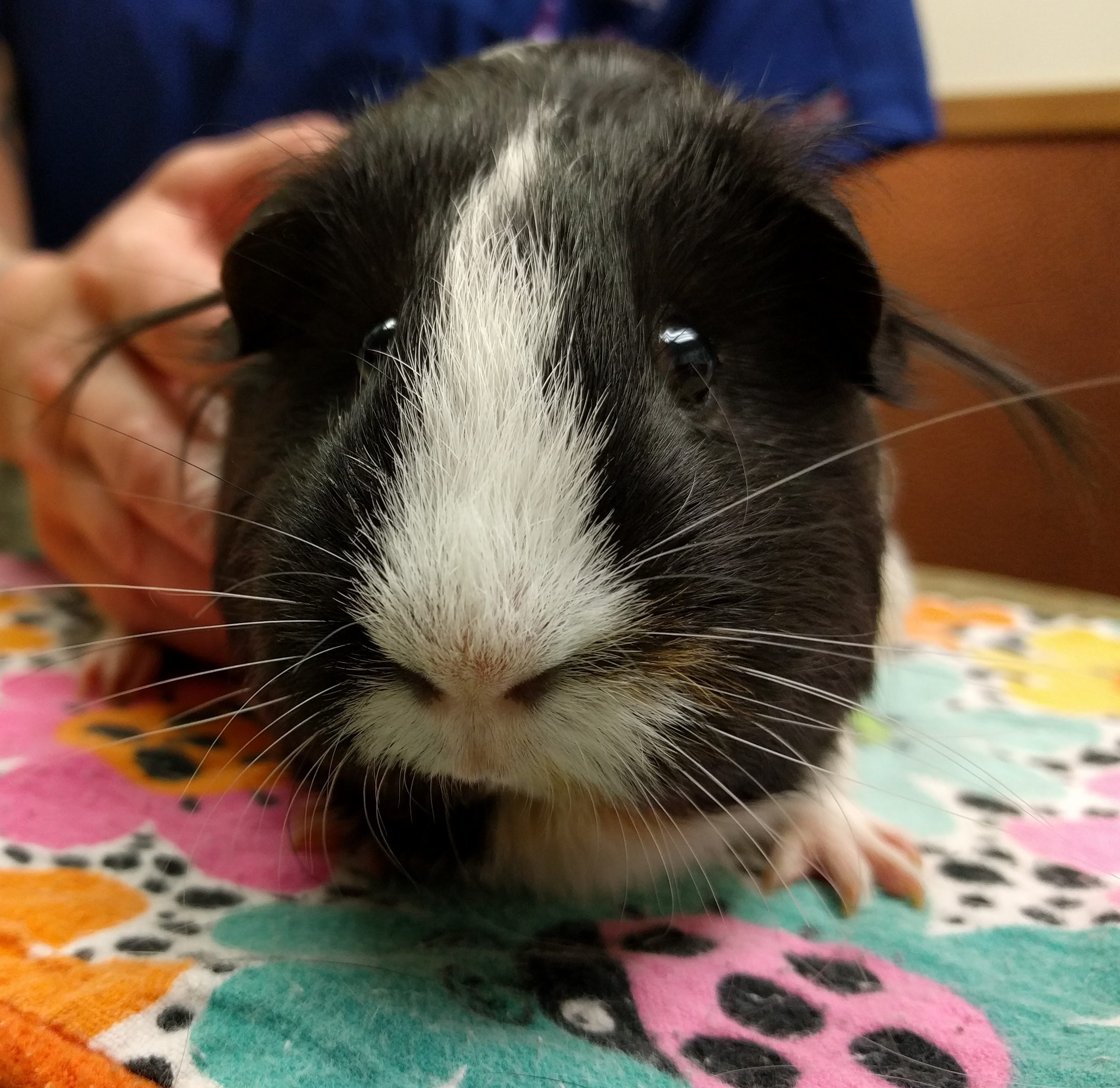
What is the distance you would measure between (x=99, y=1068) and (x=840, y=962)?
1.58 feet

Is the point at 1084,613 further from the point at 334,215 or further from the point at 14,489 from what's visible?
the point at 14,489

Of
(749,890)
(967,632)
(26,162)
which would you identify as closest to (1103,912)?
(749,890)

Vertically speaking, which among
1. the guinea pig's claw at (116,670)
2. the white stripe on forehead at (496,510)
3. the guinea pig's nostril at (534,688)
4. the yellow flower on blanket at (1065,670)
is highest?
the white stripe on forehead at (496,510)

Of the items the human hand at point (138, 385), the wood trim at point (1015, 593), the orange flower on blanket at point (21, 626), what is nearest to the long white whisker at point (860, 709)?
the human hand at point (138, 385)

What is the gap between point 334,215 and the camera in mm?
683

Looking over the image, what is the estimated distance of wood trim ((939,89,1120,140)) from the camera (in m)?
1.63

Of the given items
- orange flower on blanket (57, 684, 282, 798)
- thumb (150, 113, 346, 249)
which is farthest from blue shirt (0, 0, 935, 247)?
orange flower on blanket (57, 684, 282, 798)

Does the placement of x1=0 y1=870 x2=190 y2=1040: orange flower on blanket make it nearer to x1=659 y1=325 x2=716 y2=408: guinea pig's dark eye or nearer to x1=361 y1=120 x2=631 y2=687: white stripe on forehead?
x1=361 y1=120 x2=631 y2=687: white stripe on forehead

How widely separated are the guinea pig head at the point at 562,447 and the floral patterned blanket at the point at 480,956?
0.14 m

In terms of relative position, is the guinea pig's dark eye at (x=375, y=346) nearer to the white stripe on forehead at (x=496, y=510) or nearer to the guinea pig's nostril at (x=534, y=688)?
the white stripe on forehead at (x=496, y=510)

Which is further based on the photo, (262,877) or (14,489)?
(14,489)

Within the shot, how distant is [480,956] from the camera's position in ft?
2.13

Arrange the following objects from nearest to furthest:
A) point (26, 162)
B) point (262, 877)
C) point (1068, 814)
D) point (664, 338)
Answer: point (664, 338) < point (262, 877) < point (1068, 814) < point (26, 162)

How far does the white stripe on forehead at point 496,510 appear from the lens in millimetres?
475
